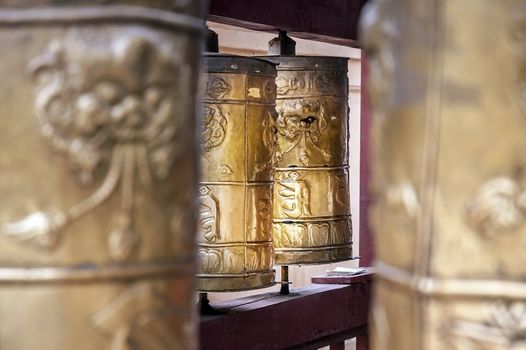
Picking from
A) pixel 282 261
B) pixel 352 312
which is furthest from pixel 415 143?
pixel 352 312

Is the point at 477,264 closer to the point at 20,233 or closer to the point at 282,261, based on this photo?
the point at 20,233

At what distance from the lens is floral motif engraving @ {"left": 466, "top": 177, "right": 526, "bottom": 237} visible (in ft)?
3.60

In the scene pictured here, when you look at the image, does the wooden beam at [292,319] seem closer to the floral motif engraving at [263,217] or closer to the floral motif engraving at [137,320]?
the floral motif engraving at [263,217]

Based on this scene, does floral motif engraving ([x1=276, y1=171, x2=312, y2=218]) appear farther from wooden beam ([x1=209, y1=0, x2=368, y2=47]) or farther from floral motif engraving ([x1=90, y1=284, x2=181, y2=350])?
floral motif engraving ([x1=90, y1=284, x2=181, y2=350])

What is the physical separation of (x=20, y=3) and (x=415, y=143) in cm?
37

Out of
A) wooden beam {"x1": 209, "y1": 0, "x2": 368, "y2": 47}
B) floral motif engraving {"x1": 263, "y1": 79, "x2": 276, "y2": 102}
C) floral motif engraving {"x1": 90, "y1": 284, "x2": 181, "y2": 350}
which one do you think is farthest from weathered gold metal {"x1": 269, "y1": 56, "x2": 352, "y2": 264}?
floral motif engraving {"x1": 90, "y1": 284, "x2": 181, "y2": 350}

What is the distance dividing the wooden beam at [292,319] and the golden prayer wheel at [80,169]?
1887mm

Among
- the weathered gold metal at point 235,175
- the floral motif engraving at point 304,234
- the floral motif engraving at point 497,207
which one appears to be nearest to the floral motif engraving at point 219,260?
the weathered gold metal at point 235,175

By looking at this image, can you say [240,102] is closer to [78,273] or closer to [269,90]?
[269,90]

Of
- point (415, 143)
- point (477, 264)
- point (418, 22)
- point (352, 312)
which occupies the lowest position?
point (352, 312)

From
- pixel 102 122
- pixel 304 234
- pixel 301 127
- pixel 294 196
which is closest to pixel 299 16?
pixel 301 127

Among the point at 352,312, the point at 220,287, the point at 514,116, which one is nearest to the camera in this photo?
the point at 514,116

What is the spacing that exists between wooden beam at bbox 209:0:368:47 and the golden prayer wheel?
190 centimetres

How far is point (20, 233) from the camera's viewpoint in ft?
3.66
